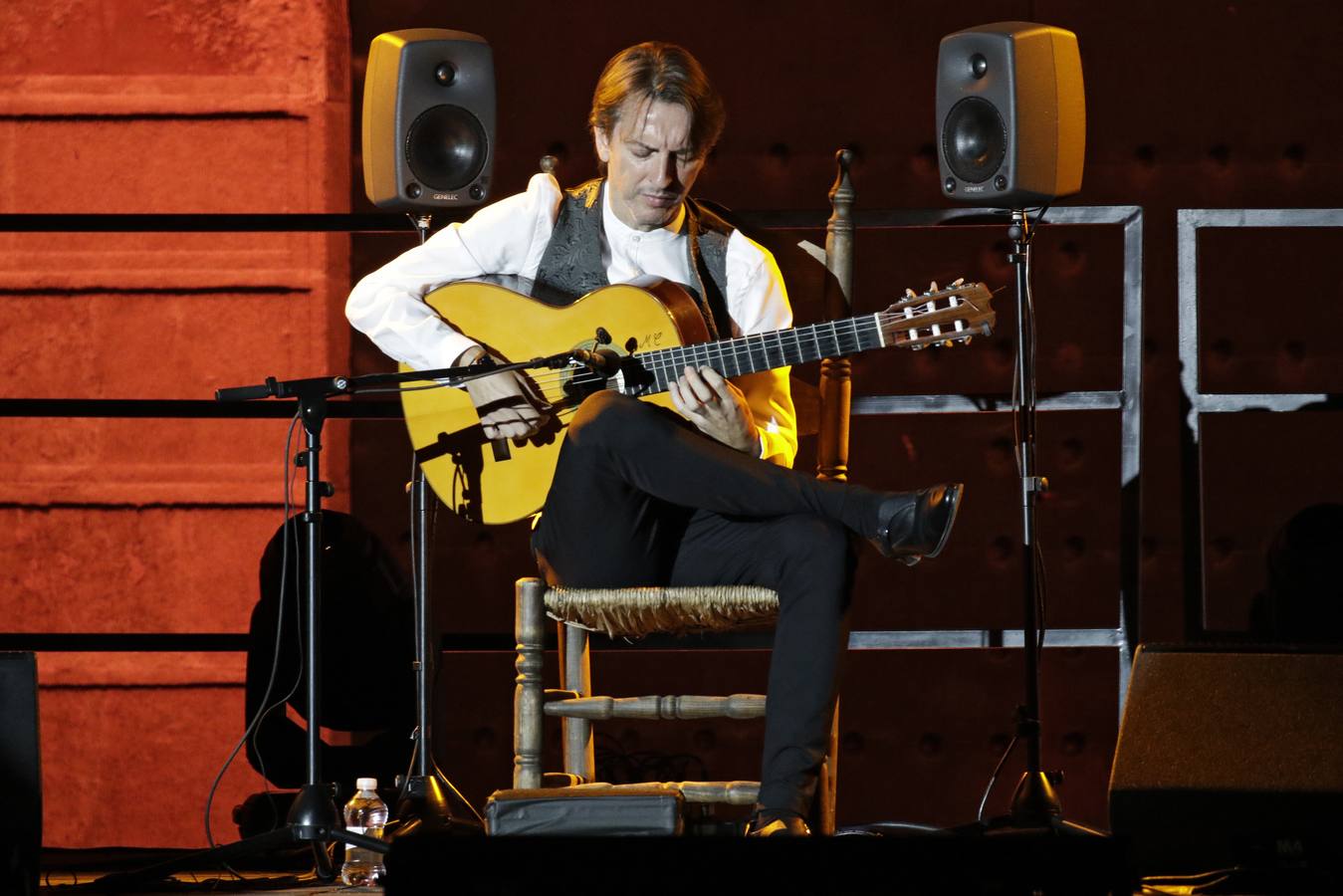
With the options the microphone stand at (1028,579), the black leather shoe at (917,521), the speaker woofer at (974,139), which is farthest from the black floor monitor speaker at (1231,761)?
the speaker woofer at (974,139)

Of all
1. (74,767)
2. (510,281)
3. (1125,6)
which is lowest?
(74,767)

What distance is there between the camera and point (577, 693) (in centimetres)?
251

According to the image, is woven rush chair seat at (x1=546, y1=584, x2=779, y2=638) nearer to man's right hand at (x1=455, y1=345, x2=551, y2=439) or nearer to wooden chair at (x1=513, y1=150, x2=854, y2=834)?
wooden chair at (x1=513, y1=150, x2=854, y2=834)

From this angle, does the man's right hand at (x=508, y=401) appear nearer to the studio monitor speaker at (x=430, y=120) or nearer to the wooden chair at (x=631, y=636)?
the wooden chair at (x=631, y=636)

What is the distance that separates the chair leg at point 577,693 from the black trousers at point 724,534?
24 centimetres

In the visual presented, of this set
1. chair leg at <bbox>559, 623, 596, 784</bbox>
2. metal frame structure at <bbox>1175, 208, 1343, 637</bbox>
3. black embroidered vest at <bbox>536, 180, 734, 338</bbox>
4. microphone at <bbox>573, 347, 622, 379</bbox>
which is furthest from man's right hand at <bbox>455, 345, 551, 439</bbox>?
metal frame structure at <bbox>1175, 208, 1343, 637</bbox>

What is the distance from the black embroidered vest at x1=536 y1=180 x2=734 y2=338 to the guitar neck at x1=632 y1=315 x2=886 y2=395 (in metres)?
0.19

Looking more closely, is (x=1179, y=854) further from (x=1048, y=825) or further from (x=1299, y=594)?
(x=1299, y=594)

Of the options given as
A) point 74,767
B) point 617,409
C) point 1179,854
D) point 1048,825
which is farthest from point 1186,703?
point 74,767

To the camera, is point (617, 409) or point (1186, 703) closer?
point (1186, 703)

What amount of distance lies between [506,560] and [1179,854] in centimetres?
160

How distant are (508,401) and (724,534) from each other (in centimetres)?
43

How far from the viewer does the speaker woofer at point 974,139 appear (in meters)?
2.64

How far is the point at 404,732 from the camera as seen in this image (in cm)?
298
